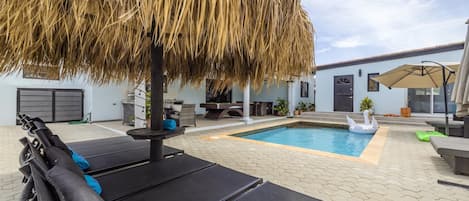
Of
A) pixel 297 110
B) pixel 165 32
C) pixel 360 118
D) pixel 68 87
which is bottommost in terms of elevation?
pixel 360 118

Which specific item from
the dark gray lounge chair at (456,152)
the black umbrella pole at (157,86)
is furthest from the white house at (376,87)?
the black umbrella pole at (157,86)

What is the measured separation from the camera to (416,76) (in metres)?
6.78

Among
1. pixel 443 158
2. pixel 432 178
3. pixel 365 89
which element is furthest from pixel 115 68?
pixel 365 89

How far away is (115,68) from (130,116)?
5.74 metres

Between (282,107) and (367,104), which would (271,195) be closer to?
(367,104)

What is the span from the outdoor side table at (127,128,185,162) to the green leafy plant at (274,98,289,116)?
11896 millimetres

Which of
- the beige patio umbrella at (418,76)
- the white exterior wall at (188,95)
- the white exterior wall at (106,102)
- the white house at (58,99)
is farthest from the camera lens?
the white exterior wall at (188,95)

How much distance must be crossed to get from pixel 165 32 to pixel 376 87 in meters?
12.7

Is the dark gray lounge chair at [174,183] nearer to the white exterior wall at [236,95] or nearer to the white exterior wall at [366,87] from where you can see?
the white exterior wall at [236,95]

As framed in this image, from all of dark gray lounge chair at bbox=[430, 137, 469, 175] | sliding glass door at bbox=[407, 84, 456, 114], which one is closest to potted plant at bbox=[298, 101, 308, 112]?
sliding glass door at bbox=[407, 84, 456, 114]

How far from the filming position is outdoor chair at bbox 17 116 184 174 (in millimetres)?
2138

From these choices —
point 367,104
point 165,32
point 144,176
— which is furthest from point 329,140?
point 165,32

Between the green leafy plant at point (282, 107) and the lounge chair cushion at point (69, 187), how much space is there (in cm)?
1342

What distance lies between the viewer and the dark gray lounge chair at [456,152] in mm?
3016
